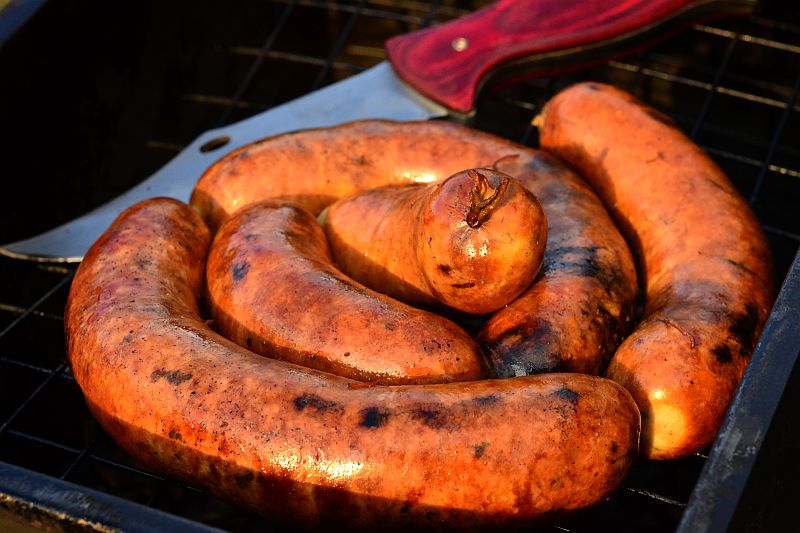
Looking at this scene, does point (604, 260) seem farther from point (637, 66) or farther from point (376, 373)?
point (637, 66)

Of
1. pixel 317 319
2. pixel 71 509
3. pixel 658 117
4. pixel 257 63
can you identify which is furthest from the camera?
pixel 257 63

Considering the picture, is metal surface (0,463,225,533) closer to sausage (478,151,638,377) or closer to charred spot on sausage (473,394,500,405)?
charred spot on sausage (473,394,500,405)

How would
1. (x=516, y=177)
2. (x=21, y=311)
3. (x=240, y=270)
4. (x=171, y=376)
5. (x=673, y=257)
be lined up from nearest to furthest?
(x=171, y=376) < (x=240, y=270) < (x=673, y=257) < (x=516, y=177) < (x=21, y=311)

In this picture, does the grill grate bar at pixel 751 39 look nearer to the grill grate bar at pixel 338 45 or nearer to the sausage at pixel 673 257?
the sausage at pixel 673 257

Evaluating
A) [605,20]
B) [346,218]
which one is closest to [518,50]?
[605,20]

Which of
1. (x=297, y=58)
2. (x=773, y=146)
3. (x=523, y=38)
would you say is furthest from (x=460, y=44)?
(x=773, y=146)

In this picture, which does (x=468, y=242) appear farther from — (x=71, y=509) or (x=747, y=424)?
(x=71, y=509)
